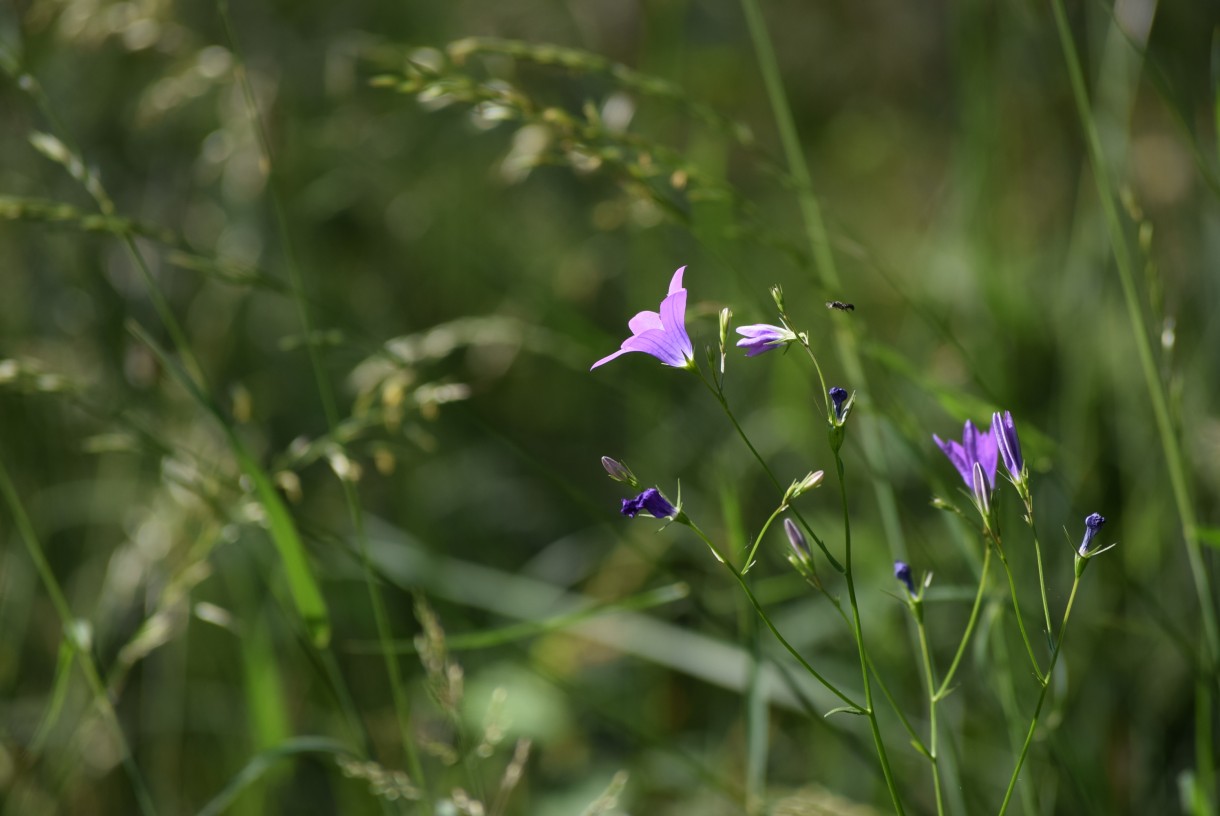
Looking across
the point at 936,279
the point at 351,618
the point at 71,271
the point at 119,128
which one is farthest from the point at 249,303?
the point at 936,279

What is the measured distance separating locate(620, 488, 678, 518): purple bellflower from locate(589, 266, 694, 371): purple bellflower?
11 cm

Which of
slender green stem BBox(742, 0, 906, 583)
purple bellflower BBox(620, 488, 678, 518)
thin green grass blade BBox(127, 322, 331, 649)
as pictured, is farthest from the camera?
slender green stem BBox(742, 0, 906, 583)

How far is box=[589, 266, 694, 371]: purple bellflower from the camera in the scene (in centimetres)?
84

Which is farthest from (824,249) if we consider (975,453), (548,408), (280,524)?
(548,408)

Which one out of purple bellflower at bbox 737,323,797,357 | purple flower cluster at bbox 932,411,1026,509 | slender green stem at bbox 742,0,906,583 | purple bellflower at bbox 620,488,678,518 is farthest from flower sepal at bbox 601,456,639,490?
slender green stem at bbox 742,0,906,583

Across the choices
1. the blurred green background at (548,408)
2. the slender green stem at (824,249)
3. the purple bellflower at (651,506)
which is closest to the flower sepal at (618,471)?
the purple bellflower at (651,506)

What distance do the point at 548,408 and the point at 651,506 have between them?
7.23 ft

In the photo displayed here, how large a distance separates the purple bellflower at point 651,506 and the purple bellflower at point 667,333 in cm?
11

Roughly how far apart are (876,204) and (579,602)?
2258 millimetres

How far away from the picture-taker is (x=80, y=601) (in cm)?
239

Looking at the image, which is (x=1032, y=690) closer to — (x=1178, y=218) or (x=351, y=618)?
(x=351, y=618)

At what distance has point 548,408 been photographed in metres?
3.05

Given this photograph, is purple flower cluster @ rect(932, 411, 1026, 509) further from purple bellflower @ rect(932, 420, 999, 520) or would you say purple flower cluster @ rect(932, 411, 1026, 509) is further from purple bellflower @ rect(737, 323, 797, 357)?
purple bellflower @ rect(737, 323, 797, 357)

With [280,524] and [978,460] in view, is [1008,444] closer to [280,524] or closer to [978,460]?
[978,460]
